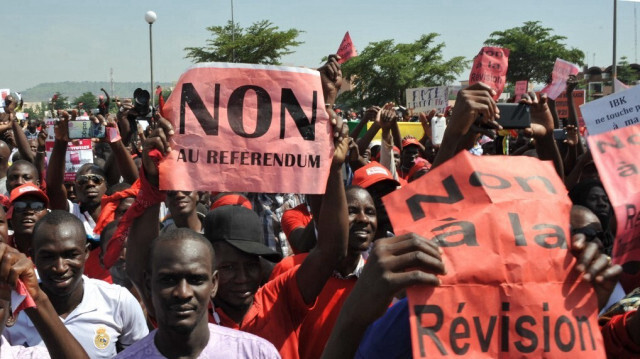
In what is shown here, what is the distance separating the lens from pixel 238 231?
3.44 metres

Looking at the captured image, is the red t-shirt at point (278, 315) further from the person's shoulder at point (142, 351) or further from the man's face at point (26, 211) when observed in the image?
the man's face at point (26, 211)

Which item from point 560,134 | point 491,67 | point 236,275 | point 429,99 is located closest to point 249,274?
point 236,275

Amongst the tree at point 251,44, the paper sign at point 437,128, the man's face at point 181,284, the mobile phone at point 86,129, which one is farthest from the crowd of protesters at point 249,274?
the tree at point 251,44

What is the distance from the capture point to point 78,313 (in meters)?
3.52

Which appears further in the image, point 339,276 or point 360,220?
point 360,220

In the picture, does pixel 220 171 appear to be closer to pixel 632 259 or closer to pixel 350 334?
pixel 350 334

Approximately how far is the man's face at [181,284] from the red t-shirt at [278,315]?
44 centimetres

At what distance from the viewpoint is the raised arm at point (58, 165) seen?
5574mm

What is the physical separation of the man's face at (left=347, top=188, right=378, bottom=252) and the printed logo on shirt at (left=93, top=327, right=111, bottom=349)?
128 centimetres

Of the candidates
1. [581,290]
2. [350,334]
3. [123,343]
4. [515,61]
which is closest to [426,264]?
[350,334]

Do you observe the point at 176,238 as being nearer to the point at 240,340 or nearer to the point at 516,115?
the point at 240,340

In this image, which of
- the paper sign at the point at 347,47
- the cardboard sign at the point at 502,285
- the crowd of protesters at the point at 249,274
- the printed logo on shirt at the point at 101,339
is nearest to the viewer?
the cardboard sign at the point at 502,285

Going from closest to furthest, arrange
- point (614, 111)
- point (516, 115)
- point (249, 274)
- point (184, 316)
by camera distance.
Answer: point (184, 316) < point (249, 274) < point (516, 115) < point (614, 111)

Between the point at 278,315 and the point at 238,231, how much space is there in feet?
1.55
